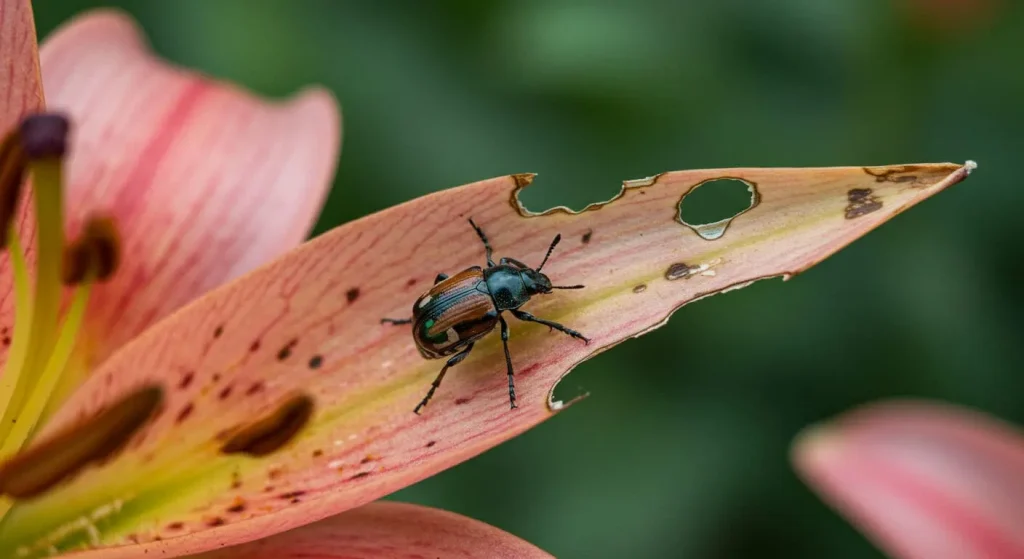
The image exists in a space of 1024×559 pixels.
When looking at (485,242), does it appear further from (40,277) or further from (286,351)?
(40,277)

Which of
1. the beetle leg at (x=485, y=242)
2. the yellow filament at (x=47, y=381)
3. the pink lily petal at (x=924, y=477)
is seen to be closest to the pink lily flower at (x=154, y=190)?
the yellow filament at (x=47, y=381)

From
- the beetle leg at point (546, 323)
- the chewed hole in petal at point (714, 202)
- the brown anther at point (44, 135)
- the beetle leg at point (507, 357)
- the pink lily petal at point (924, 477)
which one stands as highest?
the brown anther at point (44, 135)

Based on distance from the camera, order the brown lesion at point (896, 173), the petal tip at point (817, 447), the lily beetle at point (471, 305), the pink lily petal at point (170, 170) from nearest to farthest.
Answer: the brown lesion at point (896, 173)
the lily beetle at point (471, 305)
the pink lily petal at point (170, 170)
the petal tip at point (817, 447)

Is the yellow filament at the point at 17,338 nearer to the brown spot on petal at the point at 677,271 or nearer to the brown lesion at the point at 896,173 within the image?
the brown spot on petal at the point at 677,271

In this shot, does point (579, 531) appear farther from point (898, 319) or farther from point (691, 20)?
point (691, 20)

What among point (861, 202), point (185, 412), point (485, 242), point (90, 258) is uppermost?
point (861, 202)

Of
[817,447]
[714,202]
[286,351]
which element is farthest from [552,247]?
[714,202]
